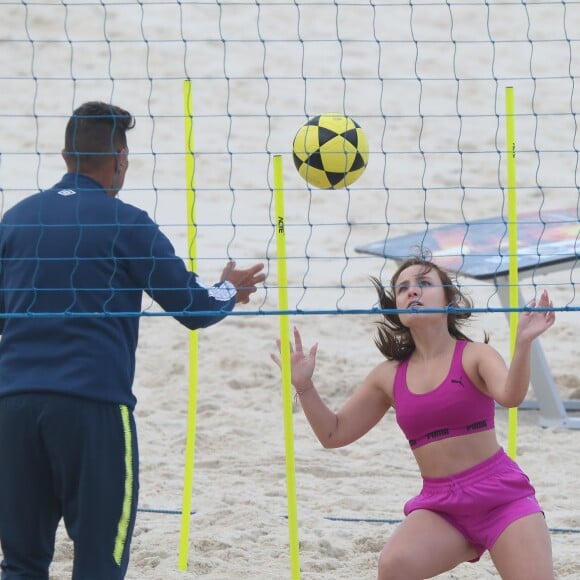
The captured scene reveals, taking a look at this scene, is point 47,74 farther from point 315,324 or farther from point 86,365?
point 86,365

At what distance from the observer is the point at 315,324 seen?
7.93 metres

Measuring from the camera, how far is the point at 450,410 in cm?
401

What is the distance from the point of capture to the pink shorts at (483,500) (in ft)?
12.8

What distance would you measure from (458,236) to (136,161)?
13.7 feet

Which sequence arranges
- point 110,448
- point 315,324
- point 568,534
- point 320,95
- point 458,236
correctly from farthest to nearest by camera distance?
point 320,95
point 315,324
point 458,236
point 568,534
point 110,448

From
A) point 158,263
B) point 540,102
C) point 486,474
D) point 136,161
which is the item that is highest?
point 540,102

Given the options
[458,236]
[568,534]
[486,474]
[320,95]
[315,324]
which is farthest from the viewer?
[320,95]

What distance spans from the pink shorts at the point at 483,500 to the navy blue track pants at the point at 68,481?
3.22 ft

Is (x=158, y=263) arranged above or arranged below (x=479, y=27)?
below

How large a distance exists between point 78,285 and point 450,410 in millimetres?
1224

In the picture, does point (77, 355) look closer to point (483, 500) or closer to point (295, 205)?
point (483, 500)

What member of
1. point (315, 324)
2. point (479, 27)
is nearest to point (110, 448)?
point (315, 324)

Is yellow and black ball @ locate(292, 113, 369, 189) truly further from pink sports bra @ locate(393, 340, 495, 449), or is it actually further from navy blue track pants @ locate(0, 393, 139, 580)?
navy blue track pants @ locate(0, 393, 139, 580)

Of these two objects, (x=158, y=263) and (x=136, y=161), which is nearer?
(x=158, y=263)
